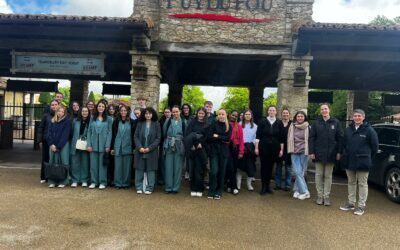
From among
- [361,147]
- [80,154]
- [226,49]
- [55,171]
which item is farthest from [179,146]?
[226,49]

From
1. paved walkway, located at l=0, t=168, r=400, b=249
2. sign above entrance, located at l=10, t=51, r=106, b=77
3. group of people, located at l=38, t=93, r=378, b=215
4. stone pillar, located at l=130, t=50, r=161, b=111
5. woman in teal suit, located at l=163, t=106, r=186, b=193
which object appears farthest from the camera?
sign above entrance, located at l=10, t=51, r=106, b=77

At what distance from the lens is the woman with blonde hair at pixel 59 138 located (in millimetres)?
6441

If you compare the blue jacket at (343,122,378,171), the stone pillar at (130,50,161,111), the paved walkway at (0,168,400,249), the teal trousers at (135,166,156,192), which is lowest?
the paved walkway at (0,168,400,249)

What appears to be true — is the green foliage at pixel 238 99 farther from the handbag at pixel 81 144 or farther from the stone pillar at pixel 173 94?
the handbag at pixel 81 144

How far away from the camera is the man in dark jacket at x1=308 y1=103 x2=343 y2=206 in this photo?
19.1 ft

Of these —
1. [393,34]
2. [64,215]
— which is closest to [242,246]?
[64,215]

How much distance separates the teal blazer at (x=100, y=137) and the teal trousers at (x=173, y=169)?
4.13ft

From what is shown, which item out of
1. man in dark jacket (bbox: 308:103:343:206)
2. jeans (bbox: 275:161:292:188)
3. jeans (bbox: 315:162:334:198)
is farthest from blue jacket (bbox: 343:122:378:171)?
jeans (bbox: 275:161:292:188)

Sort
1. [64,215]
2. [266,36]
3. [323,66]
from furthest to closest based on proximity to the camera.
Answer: [323,66] → [266,36] → [64,215]

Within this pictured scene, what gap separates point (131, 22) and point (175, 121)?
9.78 feet

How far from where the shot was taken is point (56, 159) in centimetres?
652

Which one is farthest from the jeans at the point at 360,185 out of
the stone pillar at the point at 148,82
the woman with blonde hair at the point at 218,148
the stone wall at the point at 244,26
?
the stone pillar at the point at 148,82

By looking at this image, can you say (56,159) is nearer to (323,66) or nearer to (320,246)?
(320,246)

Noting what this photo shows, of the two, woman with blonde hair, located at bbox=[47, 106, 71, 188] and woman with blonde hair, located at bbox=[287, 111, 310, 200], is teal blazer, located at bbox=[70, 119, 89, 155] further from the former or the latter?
woman with blonde hair, located at bbox=[287, 111, 310, 200]
